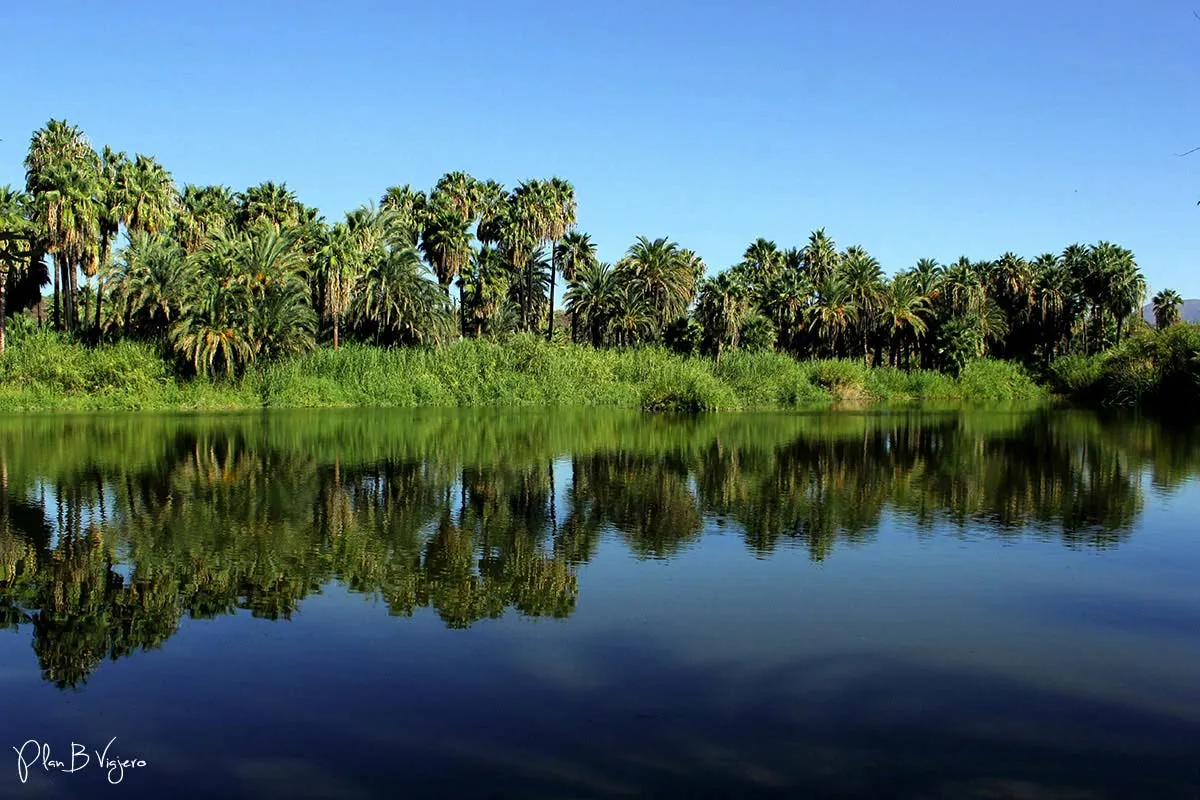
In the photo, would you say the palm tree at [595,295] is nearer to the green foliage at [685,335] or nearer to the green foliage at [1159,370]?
the green foliage at [685,335]

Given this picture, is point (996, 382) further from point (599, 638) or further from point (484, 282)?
point (599, 638)

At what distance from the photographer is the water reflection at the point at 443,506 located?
42.3 feet

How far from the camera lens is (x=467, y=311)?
280ft

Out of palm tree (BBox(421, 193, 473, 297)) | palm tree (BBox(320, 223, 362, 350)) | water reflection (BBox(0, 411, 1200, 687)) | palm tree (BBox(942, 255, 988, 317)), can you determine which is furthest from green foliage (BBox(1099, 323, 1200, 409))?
palm tree (BBox(320, 223, 362, 350))

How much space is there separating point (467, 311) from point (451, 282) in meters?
4.84

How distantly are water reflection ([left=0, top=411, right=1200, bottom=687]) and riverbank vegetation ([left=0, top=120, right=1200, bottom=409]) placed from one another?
23.2 metres

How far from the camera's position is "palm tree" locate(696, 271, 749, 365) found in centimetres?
8594

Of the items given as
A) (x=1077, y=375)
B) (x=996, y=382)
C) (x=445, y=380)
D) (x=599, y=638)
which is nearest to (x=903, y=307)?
(x=996, y=382)

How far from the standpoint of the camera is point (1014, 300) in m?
105

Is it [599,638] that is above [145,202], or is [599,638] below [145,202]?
below

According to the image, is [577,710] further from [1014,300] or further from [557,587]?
[1014,300]

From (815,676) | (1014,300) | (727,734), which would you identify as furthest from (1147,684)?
(1014,300)
